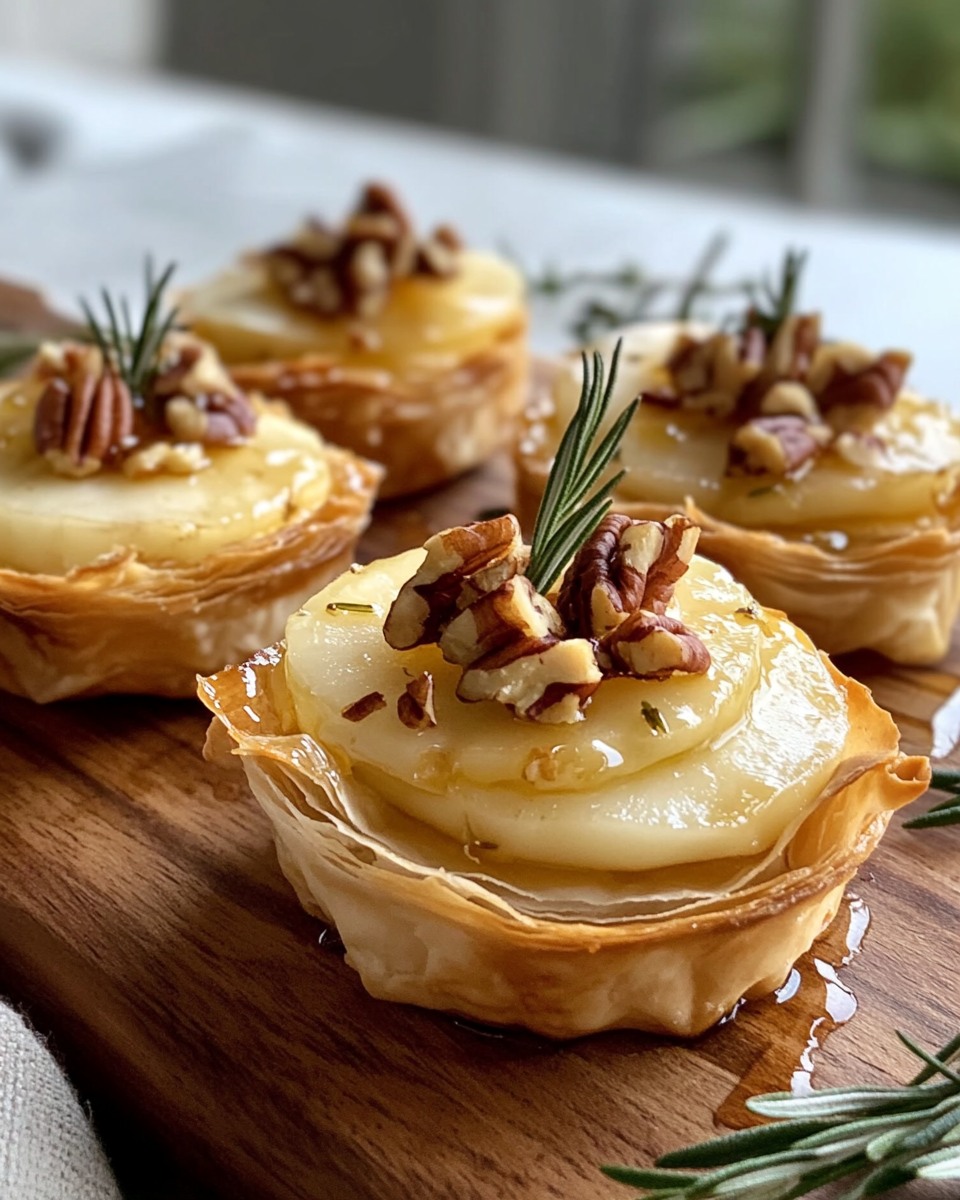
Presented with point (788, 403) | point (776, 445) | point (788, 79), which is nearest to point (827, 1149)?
point (776, 445)

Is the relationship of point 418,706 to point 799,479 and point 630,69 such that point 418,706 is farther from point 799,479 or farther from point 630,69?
point 630,69

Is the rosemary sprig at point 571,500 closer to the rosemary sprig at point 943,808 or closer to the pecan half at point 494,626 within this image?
the pecan half at point 494,626

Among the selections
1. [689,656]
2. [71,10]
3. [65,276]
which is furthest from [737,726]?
[71,10]

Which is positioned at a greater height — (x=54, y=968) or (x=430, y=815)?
(x=430, y=815)

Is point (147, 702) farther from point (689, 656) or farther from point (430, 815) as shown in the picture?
point (689, 656)

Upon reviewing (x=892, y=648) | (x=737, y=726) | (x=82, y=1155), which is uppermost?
(x=737, y=726)

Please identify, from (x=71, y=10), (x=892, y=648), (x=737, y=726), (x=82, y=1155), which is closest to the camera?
(x=82, y=1155)
